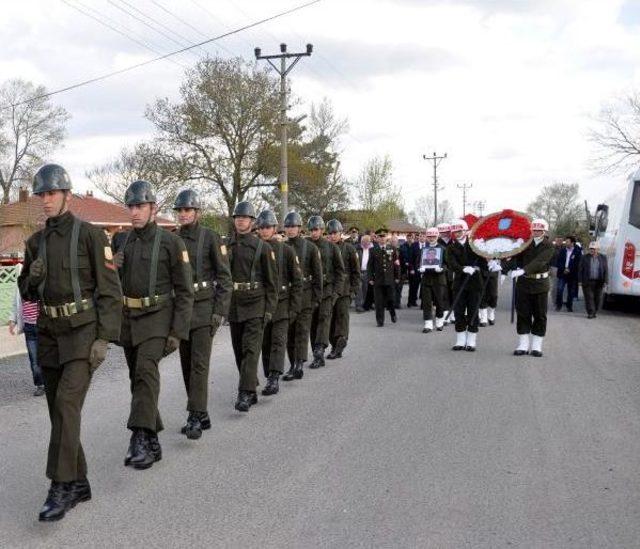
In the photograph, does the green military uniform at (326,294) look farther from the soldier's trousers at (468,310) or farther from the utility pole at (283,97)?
the utility pole at (283,97)

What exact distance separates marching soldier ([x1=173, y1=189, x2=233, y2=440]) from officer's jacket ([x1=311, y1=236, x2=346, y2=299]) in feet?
12.3

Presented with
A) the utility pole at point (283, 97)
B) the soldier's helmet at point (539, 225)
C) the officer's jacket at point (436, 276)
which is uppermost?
the utility pole at point (283, 97)

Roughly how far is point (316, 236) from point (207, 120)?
30.3 m

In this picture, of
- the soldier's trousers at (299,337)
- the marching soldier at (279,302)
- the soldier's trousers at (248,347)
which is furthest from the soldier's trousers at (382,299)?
the soldier's trousers at (248,347)

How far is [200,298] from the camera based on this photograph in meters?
5.94

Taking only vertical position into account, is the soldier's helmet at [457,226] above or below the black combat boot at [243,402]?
above

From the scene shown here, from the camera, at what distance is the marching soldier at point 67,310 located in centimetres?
414

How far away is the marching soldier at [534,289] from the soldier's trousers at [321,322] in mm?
2652

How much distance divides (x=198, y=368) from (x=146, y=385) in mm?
865

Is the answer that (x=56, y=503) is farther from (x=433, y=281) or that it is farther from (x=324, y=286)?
(x=433, y=281)

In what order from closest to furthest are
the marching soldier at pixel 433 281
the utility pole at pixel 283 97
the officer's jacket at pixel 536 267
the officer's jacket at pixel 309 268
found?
the officer's jacket at pixel 309 268, the officer's jacket at pixel 536 267, the marching soldier at pixel 433 281, the utility pole at pixel 283 97

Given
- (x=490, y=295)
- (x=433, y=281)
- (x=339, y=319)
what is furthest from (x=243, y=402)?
(x=490, y=295)

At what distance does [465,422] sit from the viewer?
20.5 ft

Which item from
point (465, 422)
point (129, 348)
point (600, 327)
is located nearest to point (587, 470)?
point (465, 422)
